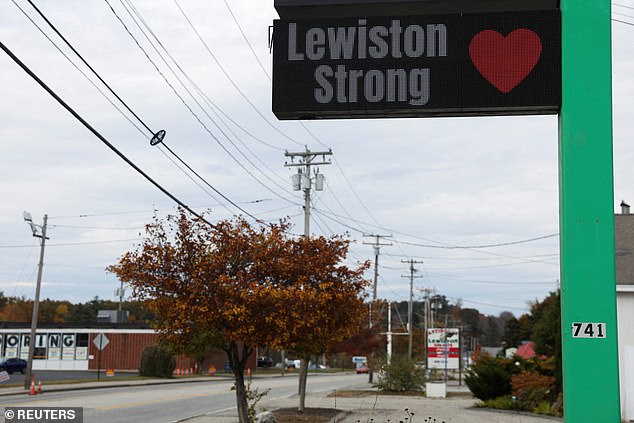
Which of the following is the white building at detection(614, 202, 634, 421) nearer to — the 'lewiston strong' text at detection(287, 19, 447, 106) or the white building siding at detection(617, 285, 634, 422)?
the white building siding at detection(617, 285, 634, 422)

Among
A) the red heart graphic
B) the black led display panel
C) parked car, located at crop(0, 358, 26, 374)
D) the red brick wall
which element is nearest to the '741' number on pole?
the black led display panel

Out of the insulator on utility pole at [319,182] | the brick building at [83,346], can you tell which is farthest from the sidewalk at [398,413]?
the brick building at [83,346]

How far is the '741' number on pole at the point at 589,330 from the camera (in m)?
7.49

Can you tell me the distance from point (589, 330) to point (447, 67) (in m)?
2.81

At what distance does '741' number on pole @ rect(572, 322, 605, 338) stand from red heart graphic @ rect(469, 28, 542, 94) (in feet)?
7.65

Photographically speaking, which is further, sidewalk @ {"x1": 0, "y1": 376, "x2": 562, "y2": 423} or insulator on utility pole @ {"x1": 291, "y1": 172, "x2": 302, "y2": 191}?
insulator on utility pole @ {"x1": 291, "y1": 172, "x2": 302, "y2": 191}

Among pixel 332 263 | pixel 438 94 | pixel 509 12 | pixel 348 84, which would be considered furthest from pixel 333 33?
pixel 332 263

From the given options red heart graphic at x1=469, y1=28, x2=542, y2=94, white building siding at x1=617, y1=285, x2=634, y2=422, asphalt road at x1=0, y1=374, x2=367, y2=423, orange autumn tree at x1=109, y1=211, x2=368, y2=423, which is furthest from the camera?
asphalt road at x1=0, y1=374, x2=367, y2=423

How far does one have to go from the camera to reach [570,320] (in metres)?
7.57

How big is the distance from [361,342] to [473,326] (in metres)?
152

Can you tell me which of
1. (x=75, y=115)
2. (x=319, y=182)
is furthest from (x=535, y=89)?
(x=319, y=182)

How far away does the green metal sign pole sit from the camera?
7.50 meters

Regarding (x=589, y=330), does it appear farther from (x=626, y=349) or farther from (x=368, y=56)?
(x=626, y=349)

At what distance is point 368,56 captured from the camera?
25.3 ft
